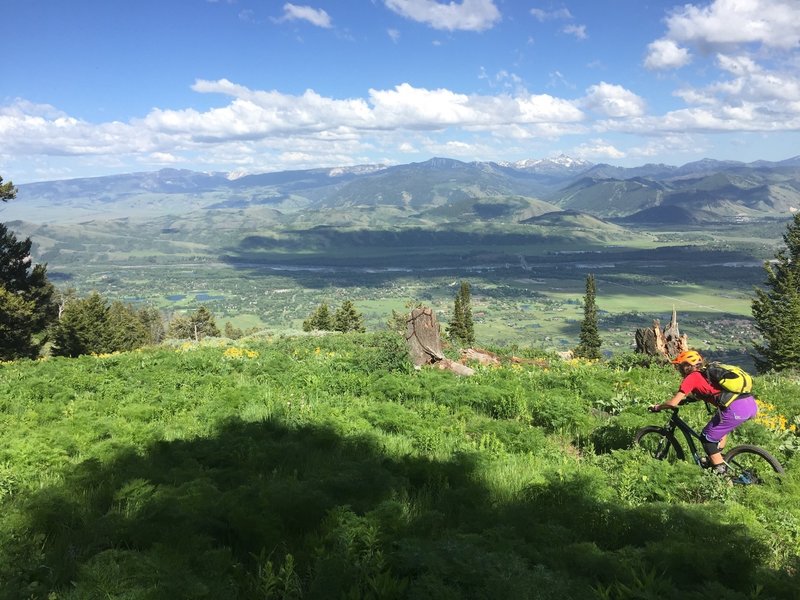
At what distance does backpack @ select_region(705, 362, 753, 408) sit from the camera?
8.59m

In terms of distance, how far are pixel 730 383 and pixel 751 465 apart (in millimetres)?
1525

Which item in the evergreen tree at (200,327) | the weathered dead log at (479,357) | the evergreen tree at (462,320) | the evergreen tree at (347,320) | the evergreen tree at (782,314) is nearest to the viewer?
the weathered dead log at (479,357)

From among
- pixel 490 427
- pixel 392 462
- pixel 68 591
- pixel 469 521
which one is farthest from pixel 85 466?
pixel 490 427

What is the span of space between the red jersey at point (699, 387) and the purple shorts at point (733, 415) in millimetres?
286

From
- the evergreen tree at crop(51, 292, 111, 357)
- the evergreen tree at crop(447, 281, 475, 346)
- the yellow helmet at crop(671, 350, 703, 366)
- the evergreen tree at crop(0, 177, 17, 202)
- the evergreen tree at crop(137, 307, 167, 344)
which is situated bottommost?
the evergreen tree at crop(137, 307, 167, 344)

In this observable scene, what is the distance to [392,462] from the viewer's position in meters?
8.28

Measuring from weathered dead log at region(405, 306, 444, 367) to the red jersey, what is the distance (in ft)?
32.8

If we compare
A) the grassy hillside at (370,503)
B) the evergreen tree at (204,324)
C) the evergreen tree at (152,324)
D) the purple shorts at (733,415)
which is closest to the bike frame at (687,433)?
the purple shorts at (733,415)

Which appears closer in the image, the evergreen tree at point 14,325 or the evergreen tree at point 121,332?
the evergreen tree at point 14,325

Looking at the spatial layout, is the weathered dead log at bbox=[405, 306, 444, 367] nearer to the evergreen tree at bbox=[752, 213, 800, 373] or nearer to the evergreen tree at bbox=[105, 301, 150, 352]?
the evergreen tree at bbox=[752, 213, 800, 373]

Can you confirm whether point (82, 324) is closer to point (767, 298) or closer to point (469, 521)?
point (469, 521)

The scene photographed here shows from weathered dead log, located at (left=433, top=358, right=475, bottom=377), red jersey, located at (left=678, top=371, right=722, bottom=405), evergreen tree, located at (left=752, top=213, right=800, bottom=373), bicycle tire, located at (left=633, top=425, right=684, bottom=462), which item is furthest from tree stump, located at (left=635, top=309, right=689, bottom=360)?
evergreen tree, located at (left=752, top=213, right=800, bottom=373)

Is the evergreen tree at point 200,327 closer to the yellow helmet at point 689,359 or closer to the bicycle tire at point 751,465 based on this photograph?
the yellow helmet at point 689,359

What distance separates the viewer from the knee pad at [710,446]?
8.78 m
